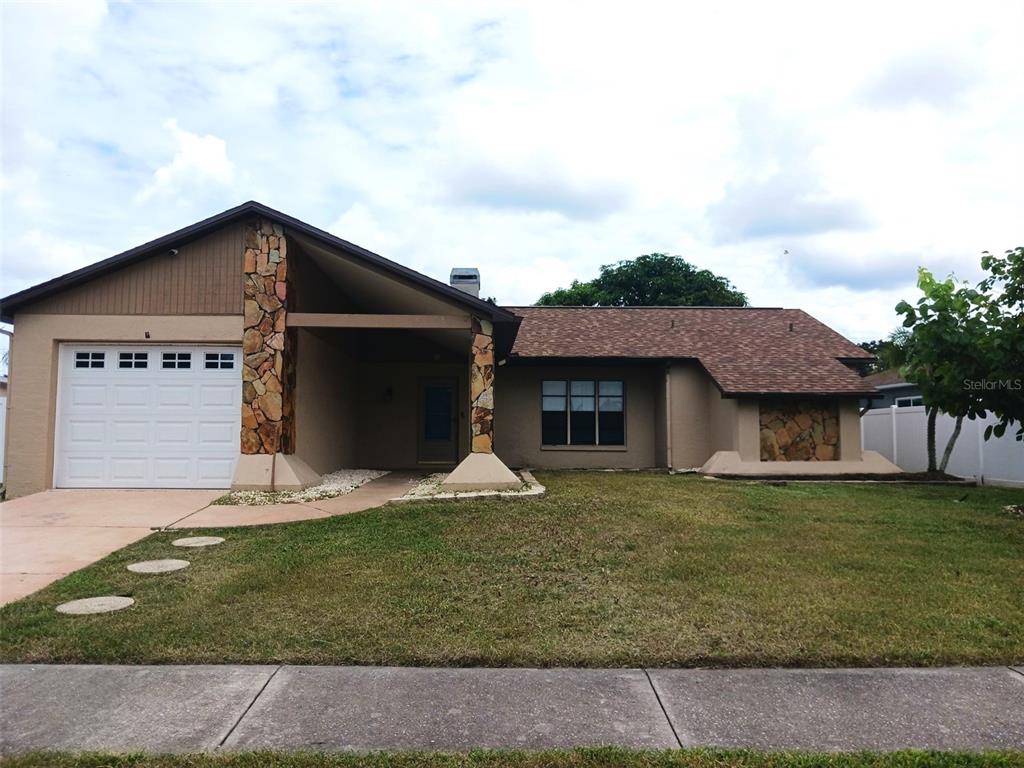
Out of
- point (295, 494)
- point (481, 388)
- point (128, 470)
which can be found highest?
point (481, 388)

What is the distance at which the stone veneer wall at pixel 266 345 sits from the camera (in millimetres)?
11297

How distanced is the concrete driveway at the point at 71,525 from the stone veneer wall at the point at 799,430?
37.2ft

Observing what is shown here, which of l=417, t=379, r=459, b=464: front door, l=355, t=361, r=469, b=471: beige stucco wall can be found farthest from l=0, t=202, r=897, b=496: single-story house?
l=417, t=379, r=459, b=464: front door

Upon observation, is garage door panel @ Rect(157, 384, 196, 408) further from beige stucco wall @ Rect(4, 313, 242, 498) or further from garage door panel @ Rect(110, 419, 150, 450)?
beige stucco wall @ Rect(4, 313, 242, 498)

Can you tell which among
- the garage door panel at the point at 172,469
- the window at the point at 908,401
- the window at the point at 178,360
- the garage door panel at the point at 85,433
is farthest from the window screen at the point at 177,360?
the window at the point at 908,401

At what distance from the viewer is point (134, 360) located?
38.3 feet

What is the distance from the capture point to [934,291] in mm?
10609

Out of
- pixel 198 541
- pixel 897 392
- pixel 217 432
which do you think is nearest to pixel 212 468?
pixel 217 432

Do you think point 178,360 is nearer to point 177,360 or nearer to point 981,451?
point 177,360

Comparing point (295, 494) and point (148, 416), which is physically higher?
point (148, 416)

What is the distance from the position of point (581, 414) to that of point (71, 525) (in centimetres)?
1145

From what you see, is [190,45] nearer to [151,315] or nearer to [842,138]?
[151,315]

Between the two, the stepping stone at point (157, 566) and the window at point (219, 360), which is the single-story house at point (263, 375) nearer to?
the window at point (219, 360)

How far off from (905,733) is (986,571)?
414cm
